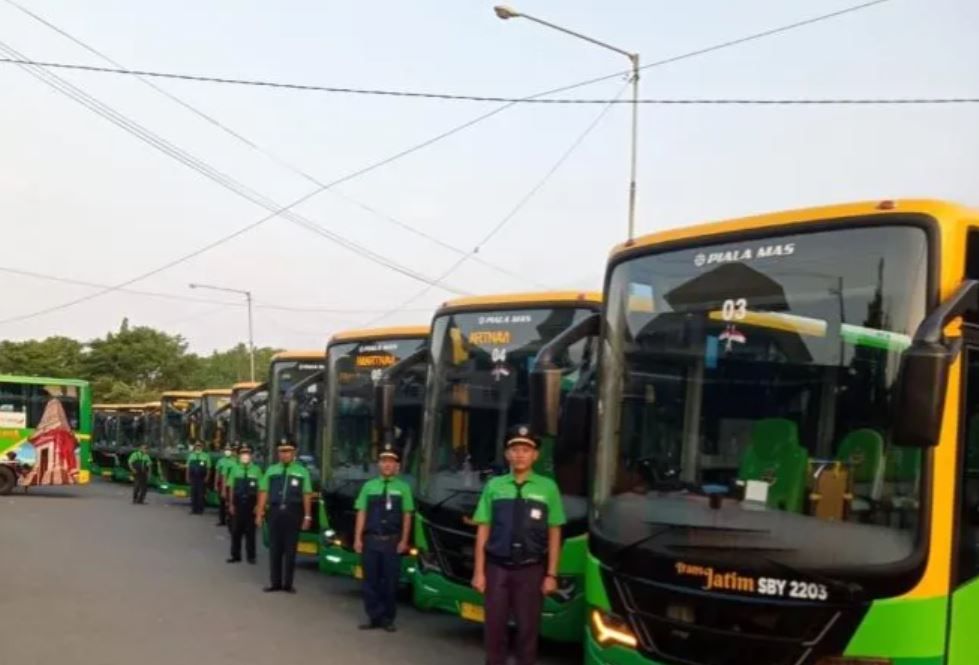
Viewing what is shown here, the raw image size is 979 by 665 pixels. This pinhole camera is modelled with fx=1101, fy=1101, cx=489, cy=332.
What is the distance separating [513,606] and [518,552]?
352 millimetres

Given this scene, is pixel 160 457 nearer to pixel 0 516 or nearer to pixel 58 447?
pixel 58 447

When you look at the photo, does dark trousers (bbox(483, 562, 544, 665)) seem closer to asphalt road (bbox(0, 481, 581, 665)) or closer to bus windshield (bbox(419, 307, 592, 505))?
bus windshield (bbox(419, 307, 592, 505))

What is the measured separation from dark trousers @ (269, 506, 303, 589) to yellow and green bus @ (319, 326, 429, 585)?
14.2 inches

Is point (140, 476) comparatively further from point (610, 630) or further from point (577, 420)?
point (610, 630)

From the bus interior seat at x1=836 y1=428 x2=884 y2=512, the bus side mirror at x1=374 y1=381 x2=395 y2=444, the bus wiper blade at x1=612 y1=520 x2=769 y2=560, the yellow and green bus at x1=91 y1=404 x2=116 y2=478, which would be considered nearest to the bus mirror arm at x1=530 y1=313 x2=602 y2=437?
the bus wiper blade at x1=612 y1=520 x2=769 y2=560

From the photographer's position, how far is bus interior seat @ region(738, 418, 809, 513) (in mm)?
5000

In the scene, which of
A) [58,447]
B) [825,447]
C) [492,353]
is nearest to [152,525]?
[58,447]

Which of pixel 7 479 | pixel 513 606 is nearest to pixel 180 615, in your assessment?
pixel 513 606

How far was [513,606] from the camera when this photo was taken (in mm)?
6934

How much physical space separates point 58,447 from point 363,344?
21.1m

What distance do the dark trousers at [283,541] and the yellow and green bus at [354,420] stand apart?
Result: 36 centimetres

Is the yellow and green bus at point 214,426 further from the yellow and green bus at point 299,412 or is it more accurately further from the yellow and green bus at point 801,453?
the yellow and green bus at point 801,453

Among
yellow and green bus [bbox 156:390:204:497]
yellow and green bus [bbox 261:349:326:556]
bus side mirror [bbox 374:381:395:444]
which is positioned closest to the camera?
bus side mirror [bbox 374:381:395:444]

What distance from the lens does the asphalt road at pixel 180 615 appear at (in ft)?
29.1
